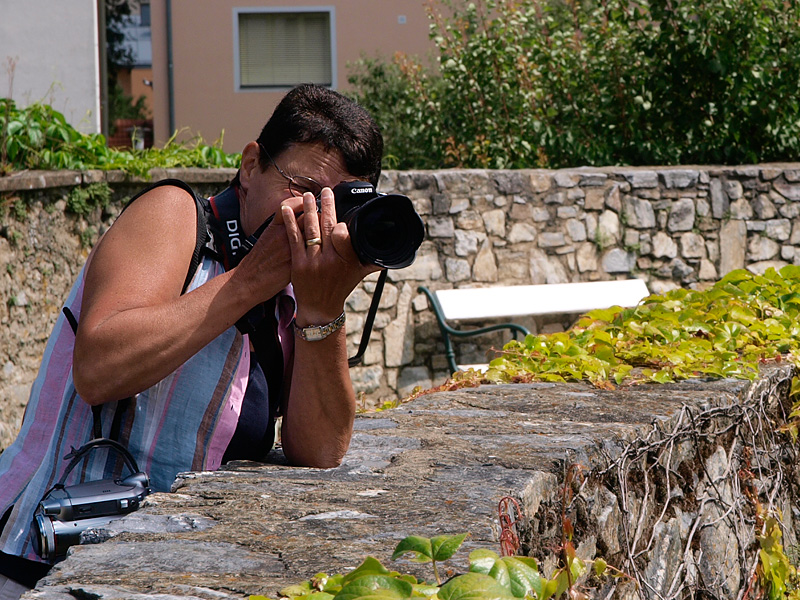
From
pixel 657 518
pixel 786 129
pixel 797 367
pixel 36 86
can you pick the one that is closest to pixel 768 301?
pixel 797 367

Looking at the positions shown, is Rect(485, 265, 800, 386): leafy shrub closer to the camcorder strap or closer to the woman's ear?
the woman's ear

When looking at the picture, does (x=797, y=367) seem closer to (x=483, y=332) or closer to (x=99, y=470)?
(x=99, y=470)

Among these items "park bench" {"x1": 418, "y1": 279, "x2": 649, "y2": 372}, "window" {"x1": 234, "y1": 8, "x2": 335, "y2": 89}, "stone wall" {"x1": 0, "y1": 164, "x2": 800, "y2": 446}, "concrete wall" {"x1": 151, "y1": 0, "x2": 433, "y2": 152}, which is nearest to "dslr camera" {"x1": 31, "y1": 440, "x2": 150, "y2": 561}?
"stone wall" {"x1": 0, "y1": 164, "x2": 800, "y2": 446}

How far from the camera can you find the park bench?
5.58m

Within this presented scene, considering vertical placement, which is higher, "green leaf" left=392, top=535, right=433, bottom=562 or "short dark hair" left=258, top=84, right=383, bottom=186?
"short dark hair" left=258, top=84, right=383, bottom=186

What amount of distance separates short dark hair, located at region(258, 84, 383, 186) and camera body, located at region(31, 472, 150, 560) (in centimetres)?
64

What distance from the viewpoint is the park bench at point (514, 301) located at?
5.58m

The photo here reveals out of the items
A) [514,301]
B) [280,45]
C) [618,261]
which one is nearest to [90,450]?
[514,301]

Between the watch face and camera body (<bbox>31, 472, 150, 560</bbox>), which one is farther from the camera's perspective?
Result: the watch face

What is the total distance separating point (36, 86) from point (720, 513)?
663 cm

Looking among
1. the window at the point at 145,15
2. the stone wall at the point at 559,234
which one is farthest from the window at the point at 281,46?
the window at the point at 145,15

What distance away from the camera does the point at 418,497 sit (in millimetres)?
1431

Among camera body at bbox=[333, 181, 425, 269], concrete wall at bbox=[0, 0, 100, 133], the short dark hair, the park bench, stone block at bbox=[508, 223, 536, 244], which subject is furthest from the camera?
concrete wall at bbox=[0, 0, 100, 133]

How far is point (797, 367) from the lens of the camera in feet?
8.64
